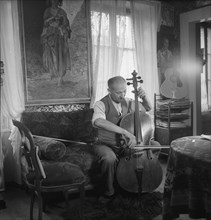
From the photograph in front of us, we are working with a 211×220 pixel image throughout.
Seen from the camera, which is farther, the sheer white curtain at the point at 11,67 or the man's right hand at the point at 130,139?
the sheer white curtain at the point at 11,67

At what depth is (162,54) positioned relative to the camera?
4590 mm

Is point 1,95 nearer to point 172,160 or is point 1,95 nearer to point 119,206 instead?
point 119,206

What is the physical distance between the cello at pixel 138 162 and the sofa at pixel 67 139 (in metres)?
0.37

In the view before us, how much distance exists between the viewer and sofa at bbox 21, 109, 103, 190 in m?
2.74

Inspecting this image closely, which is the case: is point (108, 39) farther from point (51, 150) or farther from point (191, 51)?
point (51, 150)

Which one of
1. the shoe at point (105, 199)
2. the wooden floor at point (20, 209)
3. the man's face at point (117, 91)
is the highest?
the man's face at point (117, 91)

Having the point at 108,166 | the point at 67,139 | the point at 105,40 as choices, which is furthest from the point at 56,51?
the point at 108,166

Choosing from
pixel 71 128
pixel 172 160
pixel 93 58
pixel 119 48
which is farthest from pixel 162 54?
pixel 172 160

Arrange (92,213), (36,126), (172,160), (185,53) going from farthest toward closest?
1. (185,53)
2. (36,126)
3. (92,213)
4. (172,160)

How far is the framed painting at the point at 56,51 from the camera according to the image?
3.52m

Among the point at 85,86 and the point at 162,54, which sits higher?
the point at 162,54

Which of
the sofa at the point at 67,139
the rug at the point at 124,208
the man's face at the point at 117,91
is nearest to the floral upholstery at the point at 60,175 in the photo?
the sofa at the point at 67,139

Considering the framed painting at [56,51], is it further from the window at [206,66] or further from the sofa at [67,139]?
the window at [206,66]

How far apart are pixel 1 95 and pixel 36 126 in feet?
1.68
